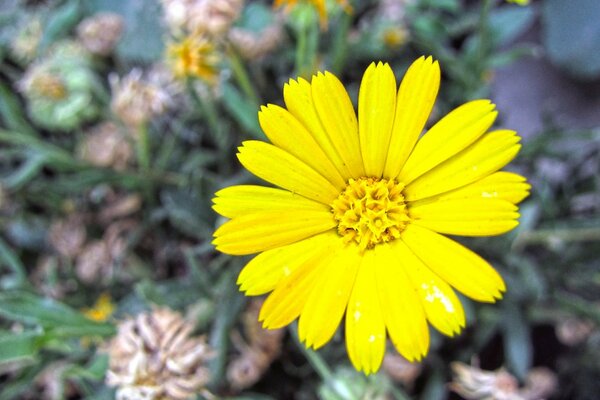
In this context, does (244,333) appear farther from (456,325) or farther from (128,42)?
(128,42)

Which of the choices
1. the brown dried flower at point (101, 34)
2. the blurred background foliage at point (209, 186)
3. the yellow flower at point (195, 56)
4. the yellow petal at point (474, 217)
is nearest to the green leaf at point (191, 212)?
the blurred background foliage at point (209, 186)

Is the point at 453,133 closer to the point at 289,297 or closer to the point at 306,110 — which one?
the point at 306,110

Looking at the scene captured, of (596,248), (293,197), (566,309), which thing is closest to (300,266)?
(293,197)

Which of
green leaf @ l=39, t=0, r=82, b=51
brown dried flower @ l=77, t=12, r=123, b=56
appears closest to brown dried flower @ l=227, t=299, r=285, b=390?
brown dried flower @ l=77, t=12, r=123, b=56

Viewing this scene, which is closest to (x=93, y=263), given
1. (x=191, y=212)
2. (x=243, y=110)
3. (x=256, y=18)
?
(x=191, y=212)

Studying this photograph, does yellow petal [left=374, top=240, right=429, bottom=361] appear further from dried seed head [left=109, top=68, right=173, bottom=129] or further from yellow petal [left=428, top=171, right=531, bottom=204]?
dried seed head [left=109, top=68, right=173, bottom=129]

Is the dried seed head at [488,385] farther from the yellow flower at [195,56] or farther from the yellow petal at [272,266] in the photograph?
the yellow flower at [195,56]
